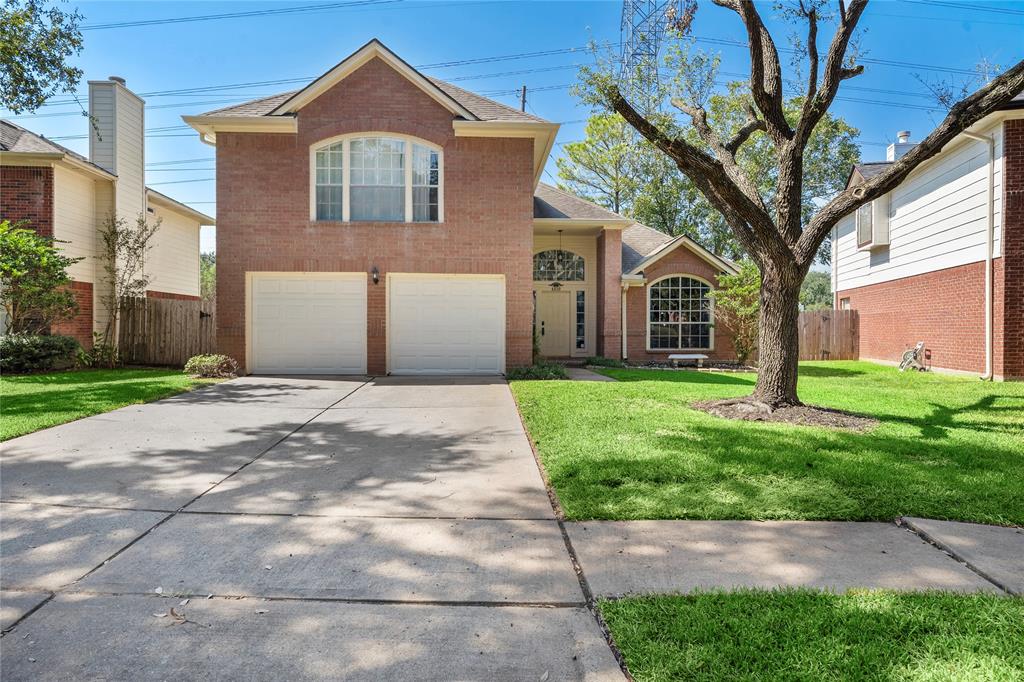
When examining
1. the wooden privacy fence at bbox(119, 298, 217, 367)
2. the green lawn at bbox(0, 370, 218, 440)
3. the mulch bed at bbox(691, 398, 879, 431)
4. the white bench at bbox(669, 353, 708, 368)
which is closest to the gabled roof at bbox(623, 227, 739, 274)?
the white bench at bbox(669, 353, 708, 368)

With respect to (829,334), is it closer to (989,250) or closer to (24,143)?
(989,250)

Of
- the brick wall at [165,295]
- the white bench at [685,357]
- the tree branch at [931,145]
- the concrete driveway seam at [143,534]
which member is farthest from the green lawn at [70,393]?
the white bench at [685,357]

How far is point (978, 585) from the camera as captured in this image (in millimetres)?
2799

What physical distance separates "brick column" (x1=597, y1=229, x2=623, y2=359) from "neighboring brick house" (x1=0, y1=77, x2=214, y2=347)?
13.0 m

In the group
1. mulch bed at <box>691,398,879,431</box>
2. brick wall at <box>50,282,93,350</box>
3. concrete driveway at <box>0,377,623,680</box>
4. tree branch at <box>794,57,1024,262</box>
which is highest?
tree branch at <box>794,57,1024,262</box>

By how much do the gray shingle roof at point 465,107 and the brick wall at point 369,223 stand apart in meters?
0.46

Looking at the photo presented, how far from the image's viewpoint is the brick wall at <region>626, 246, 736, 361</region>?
1827cm

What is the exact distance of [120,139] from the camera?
15336mm

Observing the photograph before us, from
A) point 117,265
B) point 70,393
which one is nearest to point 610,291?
point 70,393

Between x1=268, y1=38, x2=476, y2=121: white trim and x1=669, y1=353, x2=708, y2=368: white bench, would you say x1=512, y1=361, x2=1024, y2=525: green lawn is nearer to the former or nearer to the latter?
x1=268, y1=38, x2=476, y2=121: white trim

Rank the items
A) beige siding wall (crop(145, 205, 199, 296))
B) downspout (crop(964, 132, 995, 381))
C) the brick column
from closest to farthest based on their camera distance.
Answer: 1. downspout (crop(964, 132, 995, 381))
2. the brick column
3. beige siding wall (crop(145, 205, 199, 296))

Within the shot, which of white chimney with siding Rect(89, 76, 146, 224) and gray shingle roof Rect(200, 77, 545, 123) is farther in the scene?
white chimney with siding Rect(89, 76, 146, 224)

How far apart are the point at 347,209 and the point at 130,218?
25.4 feet

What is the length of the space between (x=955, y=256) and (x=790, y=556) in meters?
13.1
